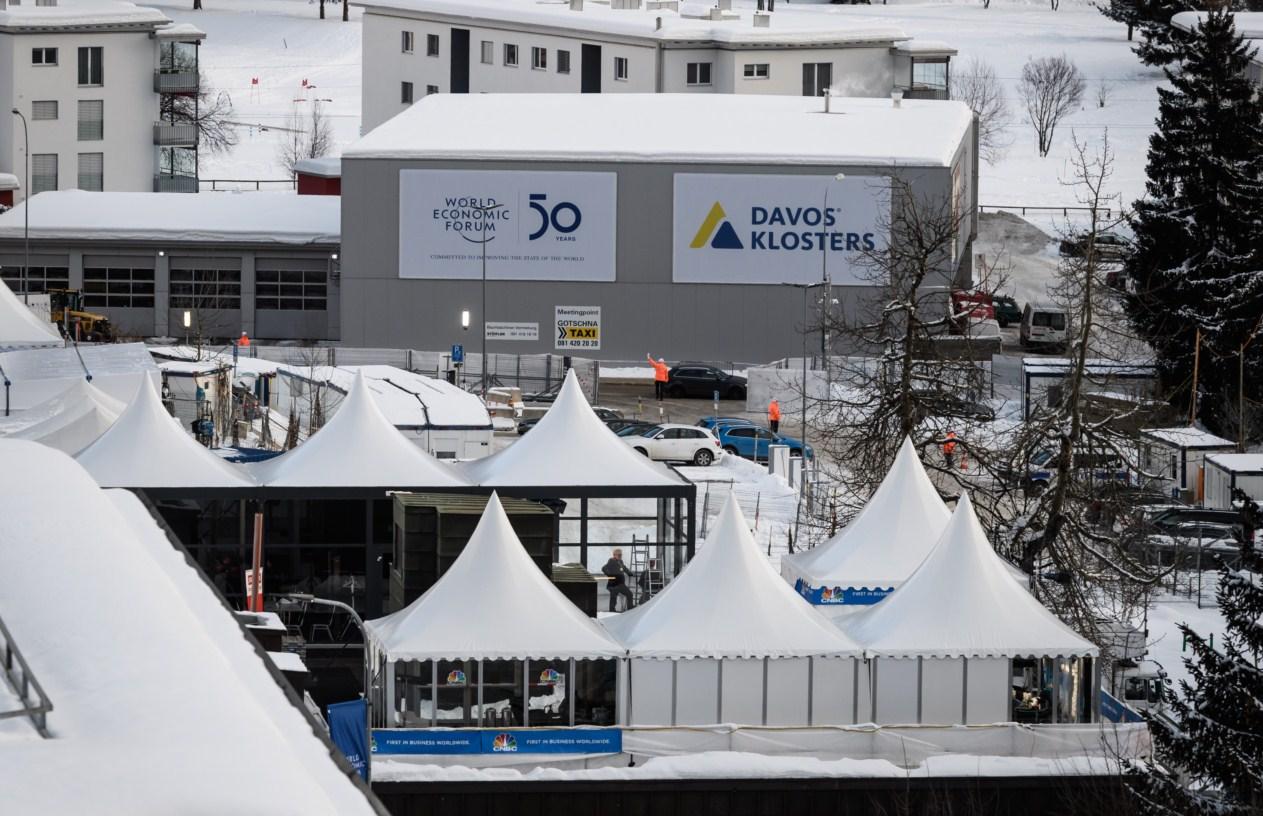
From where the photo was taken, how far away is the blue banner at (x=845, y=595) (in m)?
31.9

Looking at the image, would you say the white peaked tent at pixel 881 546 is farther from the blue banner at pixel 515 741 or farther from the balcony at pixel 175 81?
the balcony at pixel 175 81

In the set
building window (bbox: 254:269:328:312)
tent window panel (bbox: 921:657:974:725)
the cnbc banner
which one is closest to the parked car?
the cnbc banner

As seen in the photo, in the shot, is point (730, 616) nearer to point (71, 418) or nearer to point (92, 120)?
point (71, 418)

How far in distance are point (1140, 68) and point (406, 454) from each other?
4397 inches

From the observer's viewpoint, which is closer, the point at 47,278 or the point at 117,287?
the point at 47,278

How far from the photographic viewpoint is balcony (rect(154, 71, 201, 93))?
90.2m

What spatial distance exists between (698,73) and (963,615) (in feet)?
220

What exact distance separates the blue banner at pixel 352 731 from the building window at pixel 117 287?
51.1 metres

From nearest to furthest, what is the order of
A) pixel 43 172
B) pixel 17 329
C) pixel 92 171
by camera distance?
pixel 17 329
pixel 43 172
pixel 92 171

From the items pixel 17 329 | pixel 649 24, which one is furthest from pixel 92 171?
pixel 17 329

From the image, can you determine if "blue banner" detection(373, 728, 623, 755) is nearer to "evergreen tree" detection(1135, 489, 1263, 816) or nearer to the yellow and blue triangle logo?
"evergreen tree" detection(1135, 489, 1263, 816)

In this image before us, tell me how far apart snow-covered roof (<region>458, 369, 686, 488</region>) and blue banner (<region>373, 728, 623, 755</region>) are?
Answer: 8.82 meters

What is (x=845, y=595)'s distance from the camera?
32.0 m

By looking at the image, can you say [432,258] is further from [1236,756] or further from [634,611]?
[1236,756]
